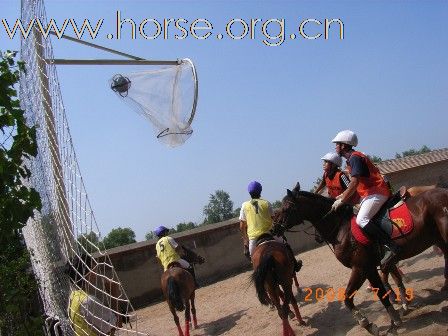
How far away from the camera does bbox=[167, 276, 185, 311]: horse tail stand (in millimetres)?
7930

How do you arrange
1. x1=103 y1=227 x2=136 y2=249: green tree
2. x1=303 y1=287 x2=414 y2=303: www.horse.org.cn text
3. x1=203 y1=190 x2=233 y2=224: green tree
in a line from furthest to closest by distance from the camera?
1. x1=203 y1=190 x2=233 y2=224: green tree
2. x1=103 y1=227 x2=136 y2=249: green tree
3. x1=303 y1=287 x2=414 y2=303: www.horse.org.cn text

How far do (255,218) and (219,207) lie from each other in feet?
322

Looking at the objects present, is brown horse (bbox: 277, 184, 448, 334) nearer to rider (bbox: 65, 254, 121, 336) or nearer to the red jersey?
the red jersey

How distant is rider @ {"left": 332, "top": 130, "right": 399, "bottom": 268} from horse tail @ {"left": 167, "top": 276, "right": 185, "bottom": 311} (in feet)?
10.9

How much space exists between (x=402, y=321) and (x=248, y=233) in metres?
2.86

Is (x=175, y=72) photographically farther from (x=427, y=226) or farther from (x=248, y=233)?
(x=427, y=226)

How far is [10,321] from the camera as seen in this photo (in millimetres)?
4289

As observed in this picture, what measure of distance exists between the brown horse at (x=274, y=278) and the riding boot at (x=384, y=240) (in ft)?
4.91

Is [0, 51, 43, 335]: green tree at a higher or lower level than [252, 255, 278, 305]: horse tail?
higher

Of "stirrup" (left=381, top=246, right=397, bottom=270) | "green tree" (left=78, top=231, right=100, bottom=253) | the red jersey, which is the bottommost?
"stirrup" (left=381, top=246, right=397, bottom=270)

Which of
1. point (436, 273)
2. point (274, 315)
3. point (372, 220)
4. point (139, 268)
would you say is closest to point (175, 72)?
point (372, 220)

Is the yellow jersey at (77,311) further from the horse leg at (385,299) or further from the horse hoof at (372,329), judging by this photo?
the horse leg at (385,299)

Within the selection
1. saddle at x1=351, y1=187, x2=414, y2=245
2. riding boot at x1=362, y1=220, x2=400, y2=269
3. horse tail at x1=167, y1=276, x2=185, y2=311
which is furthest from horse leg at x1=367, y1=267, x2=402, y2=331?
horse tail at x1=167, y1=276, x2=185, y2=311

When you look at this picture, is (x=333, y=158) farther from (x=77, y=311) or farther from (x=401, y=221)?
(x=77, y=311)
